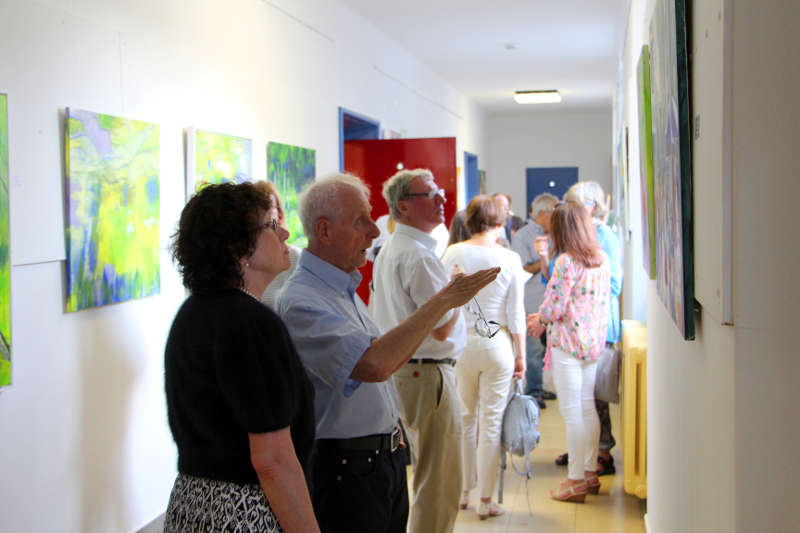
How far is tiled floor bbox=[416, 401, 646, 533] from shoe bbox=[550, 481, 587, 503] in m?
0.04

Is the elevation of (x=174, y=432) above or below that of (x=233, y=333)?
below

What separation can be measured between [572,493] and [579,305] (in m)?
1.19

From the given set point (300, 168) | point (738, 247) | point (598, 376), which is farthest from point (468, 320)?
point (738, 247)

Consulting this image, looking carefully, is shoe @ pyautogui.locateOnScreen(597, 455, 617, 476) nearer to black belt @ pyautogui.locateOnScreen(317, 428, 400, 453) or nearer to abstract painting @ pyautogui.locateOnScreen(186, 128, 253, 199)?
abstract painting @ pyautogui.locateOnScreen(186, 128, 253, 199)

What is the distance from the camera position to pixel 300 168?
566 cm

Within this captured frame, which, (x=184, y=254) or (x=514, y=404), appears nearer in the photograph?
(x=184, y=254)

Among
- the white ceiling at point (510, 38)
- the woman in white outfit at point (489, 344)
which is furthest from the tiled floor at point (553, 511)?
the white ceiling at point (510, 38)

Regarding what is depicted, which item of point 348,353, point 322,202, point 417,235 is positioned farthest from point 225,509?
point 417,235

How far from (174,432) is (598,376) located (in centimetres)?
349

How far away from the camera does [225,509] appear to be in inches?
64.4

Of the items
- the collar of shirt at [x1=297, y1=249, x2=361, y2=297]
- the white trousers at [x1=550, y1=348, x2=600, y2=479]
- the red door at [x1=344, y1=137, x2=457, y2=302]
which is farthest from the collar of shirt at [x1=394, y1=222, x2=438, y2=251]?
the red door at [x1=344, y1=137, x2=457, y2=302]

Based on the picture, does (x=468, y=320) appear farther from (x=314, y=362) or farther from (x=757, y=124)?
(x=757, y=124)

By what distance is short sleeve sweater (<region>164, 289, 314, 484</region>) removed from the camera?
63.1 inches

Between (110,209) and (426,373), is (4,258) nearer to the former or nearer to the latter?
(110,209)
